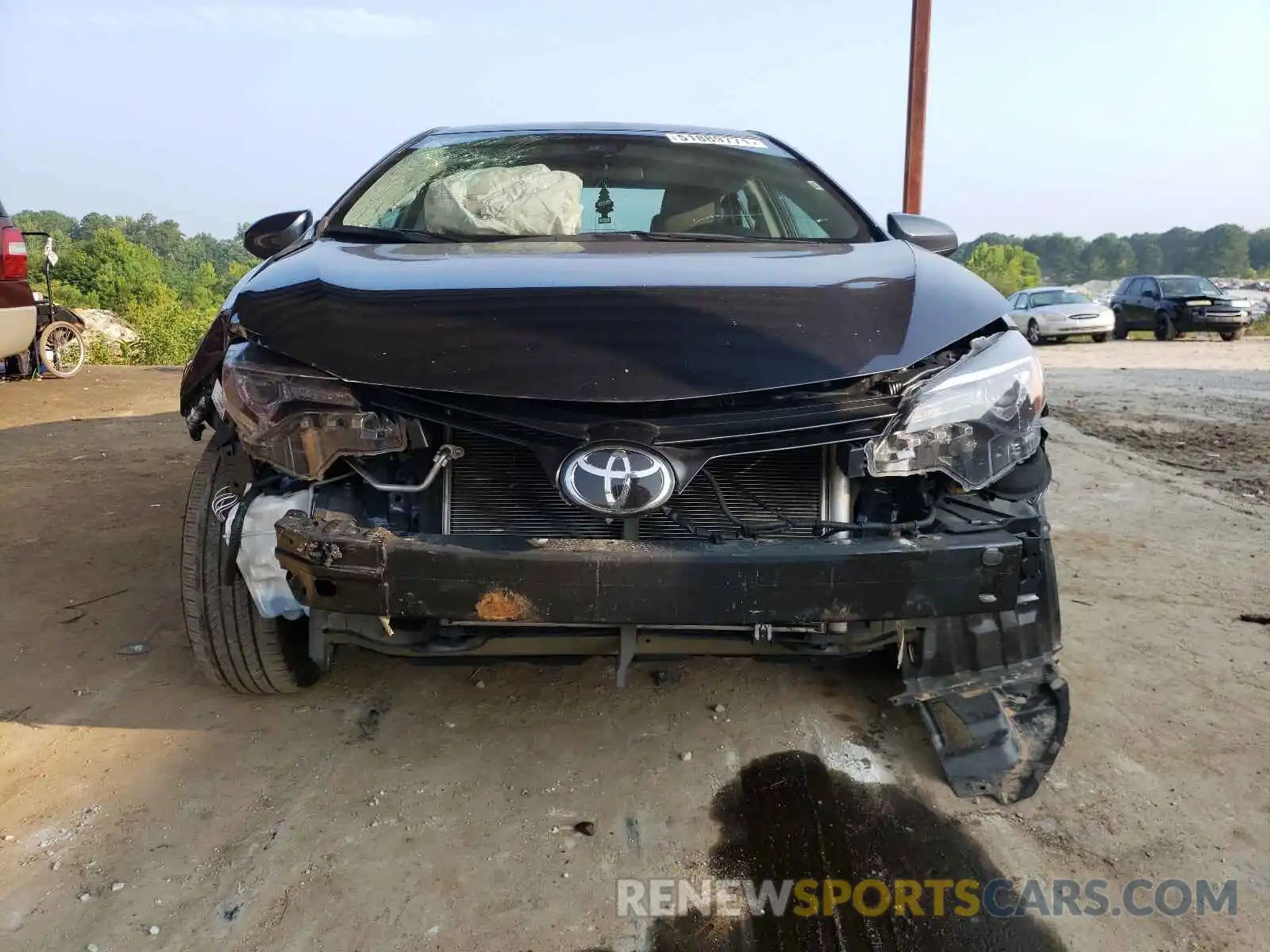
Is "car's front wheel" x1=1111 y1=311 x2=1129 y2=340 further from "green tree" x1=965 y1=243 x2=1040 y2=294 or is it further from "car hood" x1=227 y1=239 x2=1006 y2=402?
"green tree" x1=965 y1=243 x2=1040 y2=294

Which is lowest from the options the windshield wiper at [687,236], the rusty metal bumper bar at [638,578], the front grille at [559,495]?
the rusty metal bumper bar at [638,578]

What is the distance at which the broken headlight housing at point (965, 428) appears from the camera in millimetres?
1976

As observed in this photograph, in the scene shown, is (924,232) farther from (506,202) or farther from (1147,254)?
(1147,254)

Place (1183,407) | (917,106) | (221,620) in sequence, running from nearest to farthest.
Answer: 1. (221,620)
2. (1183,407)
3. (917,106)

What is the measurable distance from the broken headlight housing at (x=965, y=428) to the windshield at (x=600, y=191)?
111 centimetres

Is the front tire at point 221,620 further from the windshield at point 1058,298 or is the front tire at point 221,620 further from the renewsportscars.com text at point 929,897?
the windshield at point 1058,298

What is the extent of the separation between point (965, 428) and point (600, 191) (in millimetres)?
1757

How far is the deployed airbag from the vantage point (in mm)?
2992

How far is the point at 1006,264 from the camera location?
103 meters

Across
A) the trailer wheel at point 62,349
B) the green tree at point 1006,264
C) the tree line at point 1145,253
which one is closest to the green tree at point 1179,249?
the tree line at point 1145,253

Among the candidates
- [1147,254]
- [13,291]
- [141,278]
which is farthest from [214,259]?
[13,291]

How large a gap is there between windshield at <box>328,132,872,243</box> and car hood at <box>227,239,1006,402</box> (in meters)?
0.63

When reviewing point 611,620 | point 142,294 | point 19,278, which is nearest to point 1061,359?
point 19,278

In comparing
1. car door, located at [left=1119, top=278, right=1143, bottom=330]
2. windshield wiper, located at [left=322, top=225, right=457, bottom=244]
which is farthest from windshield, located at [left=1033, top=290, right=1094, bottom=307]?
windshield wiper, located at [left=322, top=225, right=457, bottom=244]
